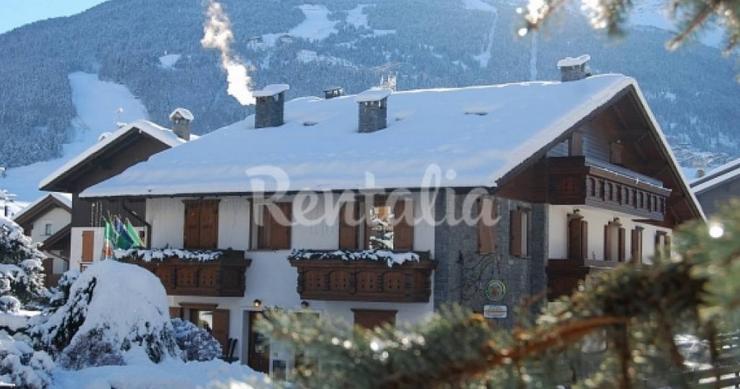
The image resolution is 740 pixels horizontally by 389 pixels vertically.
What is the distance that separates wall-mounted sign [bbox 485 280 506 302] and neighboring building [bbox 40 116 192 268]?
1375 cm

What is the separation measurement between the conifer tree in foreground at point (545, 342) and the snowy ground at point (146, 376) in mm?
10483

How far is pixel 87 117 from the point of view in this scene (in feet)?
403

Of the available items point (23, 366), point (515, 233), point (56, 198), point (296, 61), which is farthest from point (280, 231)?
point (296, 61)

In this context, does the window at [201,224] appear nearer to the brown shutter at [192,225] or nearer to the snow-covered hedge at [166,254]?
the brown shutter at [192,225]

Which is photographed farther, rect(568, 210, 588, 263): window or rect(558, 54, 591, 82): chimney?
rect(558, 54, 591, 82): chimney

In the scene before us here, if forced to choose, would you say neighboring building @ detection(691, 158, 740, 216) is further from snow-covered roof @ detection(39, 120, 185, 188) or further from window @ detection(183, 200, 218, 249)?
window @ detection(183, 200, 218, 249)

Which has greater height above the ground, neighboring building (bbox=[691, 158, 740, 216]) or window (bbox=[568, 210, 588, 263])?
neighboring building (bbox=[691, 158, 740, 216])

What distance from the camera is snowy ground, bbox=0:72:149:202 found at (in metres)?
94.5

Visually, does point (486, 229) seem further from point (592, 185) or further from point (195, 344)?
point (195, 344)

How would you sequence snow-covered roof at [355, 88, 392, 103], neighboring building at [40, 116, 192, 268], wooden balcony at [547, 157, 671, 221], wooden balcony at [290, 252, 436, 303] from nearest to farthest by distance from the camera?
wooden balcony at [290, 252, 436, 303]
wooden balcony at [547, 157, 671, 221]
snow-covered roof at [355, 88, 392, 103]
neighboring building at [40, 116, 192, 268]

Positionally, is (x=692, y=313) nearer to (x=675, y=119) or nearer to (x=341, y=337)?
(x=341, y=337)

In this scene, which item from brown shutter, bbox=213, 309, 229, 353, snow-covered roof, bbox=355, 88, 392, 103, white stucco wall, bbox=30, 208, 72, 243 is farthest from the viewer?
white stucco wall, bbox=30, 208, 72, 243

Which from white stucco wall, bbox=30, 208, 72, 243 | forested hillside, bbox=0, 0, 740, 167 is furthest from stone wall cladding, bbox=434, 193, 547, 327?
forested hillside, bbox=0, 0, 740, 167

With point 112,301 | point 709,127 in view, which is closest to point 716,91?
point 709,127
